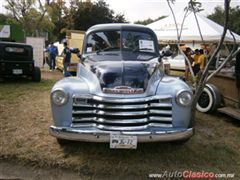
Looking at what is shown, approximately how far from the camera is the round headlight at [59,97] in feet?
14.2

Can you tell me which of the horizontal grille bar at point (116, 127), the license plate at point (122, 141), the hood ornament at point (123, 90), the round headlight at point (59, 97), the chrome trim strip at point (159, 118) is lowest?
the license plate at point (122, 141)

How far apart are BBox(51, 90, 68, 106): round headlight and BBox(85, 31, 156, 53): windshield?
192 centimetres

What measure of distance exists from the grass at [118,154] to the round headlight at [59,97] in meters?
0.90

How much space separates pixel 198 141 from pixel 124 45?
2329mm

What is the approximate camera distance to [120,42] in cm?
602

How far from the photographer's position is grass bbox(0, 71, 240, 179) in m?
4.39

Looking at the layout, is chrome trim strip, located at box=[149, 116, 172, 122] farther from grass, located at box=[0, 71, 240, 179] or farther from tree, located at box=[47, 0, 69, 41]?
tree, located at box=[47, 0, 69, 41]

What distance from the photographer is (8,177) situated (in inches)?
161

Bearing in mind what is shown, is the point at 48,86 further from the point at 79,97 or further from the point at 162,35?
the point at 162,35

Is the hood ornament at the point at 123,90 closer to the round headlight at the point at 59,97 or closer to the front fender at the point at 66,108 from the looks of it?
the front fender at the point at 66,108

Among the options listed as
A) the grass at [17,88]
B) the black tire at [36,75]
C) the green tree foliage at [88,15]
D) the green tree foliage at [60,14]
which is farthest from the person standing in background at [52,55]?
the green tree foliage at [88,15]

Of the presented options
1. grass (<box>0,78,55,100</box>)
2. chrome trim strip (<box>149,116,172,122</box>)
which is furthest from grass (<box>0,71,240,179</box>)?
grass (<box>0,78,55,100</box>)

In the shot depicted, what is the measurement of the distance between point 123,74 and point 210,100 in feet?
11.9

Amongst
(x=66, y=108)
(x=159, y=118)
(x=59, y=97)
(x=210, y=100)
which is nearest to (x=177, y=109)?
(x=159, y=118)
